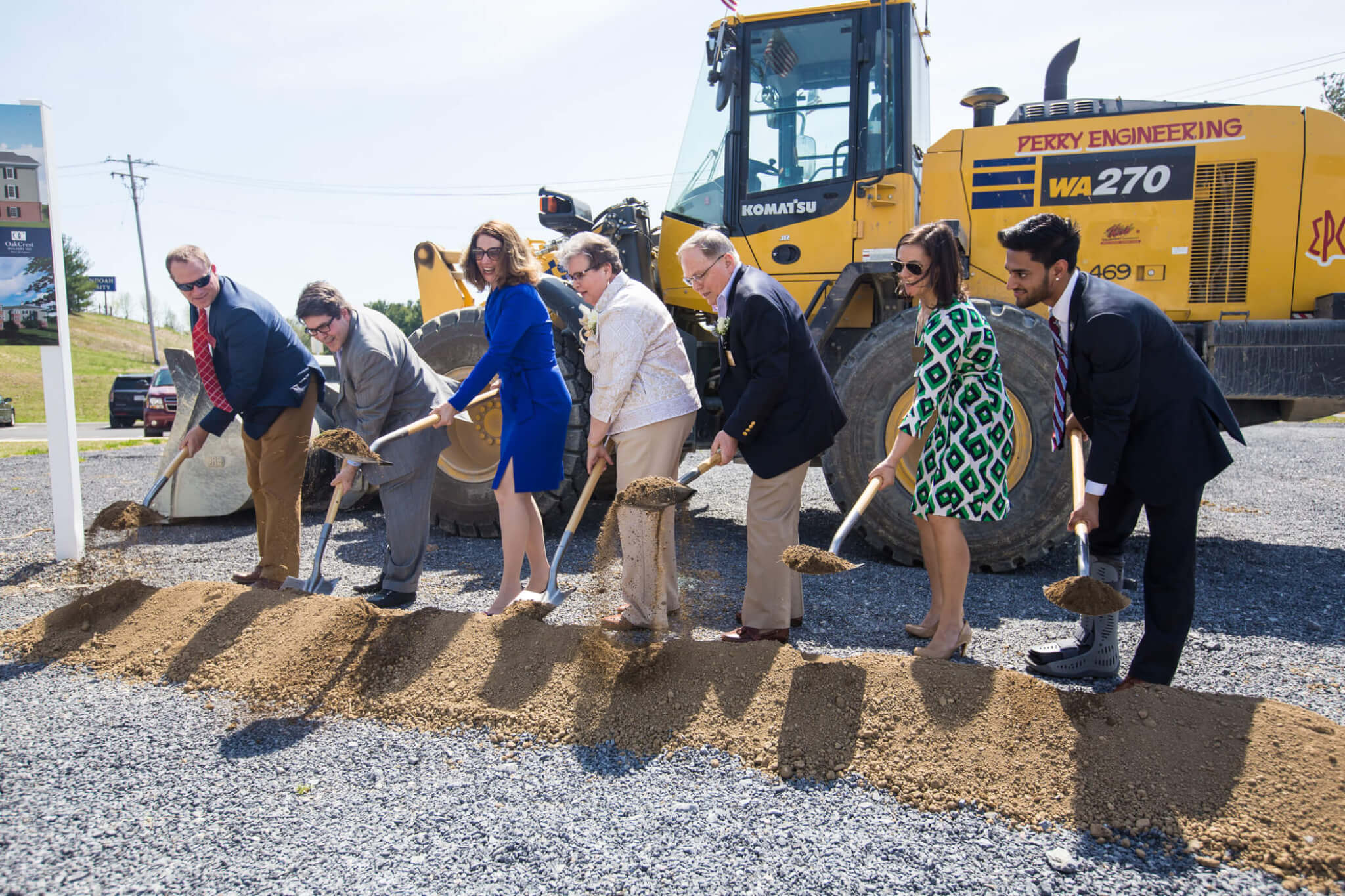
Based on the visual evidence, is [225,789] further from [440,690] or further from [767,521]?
[767,521]

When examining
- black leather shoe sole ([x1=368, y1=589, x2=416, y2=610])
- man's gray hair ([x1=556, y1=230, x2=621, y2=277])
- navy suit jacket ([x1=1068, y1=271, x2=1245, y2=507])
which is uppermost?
man's gray hair ([x1=556, y1=230, x2=621, y2=277])

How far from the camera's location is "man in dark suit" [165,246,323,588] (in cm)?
410

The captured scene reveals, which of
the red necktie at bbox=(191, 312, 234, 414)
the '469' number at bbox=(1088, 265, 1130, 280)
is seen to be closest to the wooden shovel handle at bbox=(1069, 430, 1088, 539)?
the '469' number at bbox=(1088, 265, 1130, 280)

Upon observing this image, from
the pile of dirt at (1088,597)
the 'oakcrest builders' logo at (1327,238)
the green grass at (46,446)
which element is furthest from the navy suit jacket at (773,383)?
the green grass at (46,446)

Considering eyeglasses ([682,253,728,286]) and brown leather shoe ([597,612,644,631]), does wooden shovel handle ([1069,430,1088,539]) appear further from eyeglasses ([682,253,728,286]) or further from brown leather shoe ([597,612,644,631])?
brown leather shoe ([597,612,644,631])

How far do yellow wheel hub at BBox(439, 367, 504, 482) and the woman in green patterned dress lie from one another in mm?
3433

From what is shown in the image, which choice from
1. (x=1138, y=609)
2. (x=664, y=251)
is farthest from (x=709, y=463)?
(x=664, y=251)

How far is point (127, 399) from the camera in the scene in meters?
19.7

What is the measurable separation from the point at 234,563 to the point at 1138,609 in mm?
5343

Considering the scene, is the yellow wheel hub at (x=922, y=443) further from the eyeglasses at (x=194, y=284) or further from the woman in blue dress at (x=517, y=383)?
the eyeglasses at (x=194, y=284)

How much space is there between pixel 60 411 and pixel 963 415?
5407 mm

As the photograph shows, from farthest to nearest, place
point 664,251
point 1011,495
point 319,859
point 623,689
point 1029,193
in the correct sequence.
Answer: point 664,251, point 1029,193, point 1011,495, point 623,689, point 319,859

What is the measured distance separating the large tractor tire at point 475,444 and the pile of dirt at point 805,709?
2052 mm

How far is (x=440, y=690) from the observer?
3.20 meters
